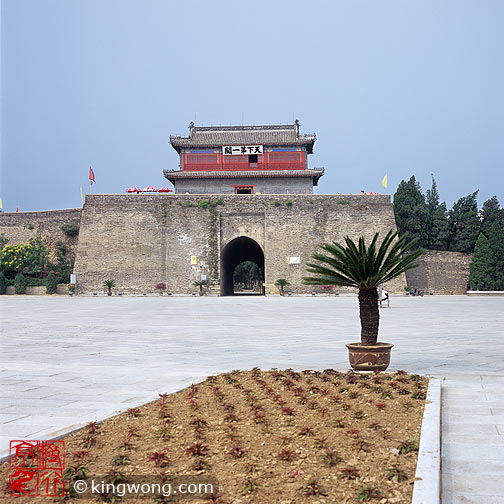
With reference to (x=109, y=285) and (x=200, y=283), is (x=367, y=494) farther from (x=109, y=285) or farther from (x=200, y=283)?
(x=109, y=285)

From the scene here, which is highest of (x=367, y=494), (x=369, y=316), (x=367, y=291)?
(x=367, y=291)

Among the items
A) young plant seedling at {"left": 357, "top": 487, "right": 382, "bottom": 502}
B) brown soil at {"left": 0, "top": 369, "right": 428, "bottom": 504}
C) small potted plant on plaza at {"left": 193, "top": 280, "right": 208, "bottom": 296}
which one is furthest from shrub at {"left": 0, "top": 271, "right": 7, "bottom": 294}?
young plant seedling at {"left": 357, "top": 487, "right": 382, "bottom": 502}

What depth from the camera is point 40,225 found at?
119 ft

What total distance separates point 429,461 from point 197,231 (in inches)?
1203

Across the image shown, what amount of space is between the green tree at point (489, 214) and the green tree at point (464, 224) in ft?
1.96

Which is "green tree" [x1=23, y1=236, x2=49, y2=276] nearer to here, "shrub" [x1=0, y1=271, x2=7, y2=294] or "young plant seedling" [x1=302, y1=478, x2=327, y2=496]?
"shrub" [x1=0, y1=271, x2=7, y2=294]

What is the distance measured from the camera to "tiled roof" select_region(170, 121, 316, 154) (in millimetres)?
39562

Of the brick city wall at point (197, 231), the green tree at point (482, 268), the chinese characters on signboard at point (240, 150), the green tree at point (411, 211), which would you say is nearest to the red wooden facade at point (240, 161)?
the chinese characters on signboard at point (240, 150)

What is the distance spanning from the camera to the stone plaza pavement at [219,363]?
387 cm

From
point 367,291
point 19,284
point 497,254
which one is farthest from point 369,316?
point 497,254

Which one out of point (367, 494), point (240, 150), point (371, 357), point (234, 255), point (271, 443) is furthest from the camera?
point (240, 150)

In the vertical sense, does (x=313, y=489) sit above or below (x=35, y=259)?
below

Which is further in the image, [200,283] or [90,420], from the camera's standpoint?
[200,283]

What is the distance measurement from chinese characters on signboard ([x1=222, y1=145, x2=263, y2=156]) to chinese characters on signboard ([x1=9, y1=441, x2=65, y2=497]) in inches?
1454
